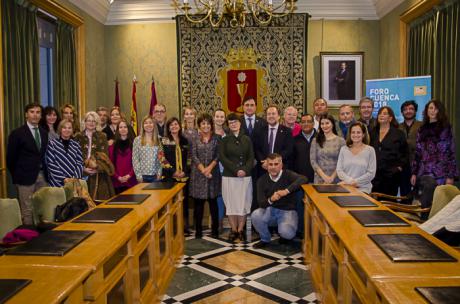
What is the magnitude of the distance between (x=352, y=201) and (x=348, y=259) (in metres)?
1.10

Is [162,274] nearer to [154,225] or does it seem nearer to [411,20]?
[154,225]

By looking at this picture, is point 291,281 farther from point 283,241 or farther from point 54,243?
point 54,243

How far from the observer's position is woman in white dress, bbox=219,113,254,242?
5.26m

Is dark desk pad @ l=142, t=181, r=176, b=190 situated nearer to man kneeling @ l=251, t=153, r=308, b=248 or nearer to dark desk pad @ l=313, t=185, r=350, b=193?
man kneeling @ l=251, t=153, r=308, b=248

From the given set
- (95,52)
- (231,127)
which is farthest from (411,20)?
(95,52)

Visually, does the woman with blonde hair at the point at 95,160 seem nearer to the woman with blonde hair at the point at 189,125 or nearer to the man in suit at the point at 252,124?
the woman with blonde hair at the point at 189,125

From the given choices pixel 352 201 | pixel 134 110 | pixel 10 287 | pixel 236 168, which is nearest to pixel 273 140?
pixel 236 168

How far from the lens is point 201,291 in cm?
393

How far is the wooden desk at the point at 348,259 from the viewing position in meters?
2.05

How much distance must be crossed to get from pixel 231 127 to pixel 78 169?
168 centimetres

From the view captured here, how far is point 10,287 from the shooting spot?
181 centimetres

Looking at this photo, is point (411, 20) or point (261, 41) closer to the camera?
point (411, 20)

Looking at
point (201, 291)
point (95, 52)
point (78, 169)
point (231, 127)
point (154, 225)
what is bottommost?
point (201, 291)

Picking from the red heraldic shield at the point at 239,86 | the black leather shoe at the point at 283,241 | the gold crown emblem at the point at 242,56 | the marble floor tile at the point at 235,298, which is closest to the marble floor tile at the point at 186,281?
the marble floor tile at the point at 235,298
